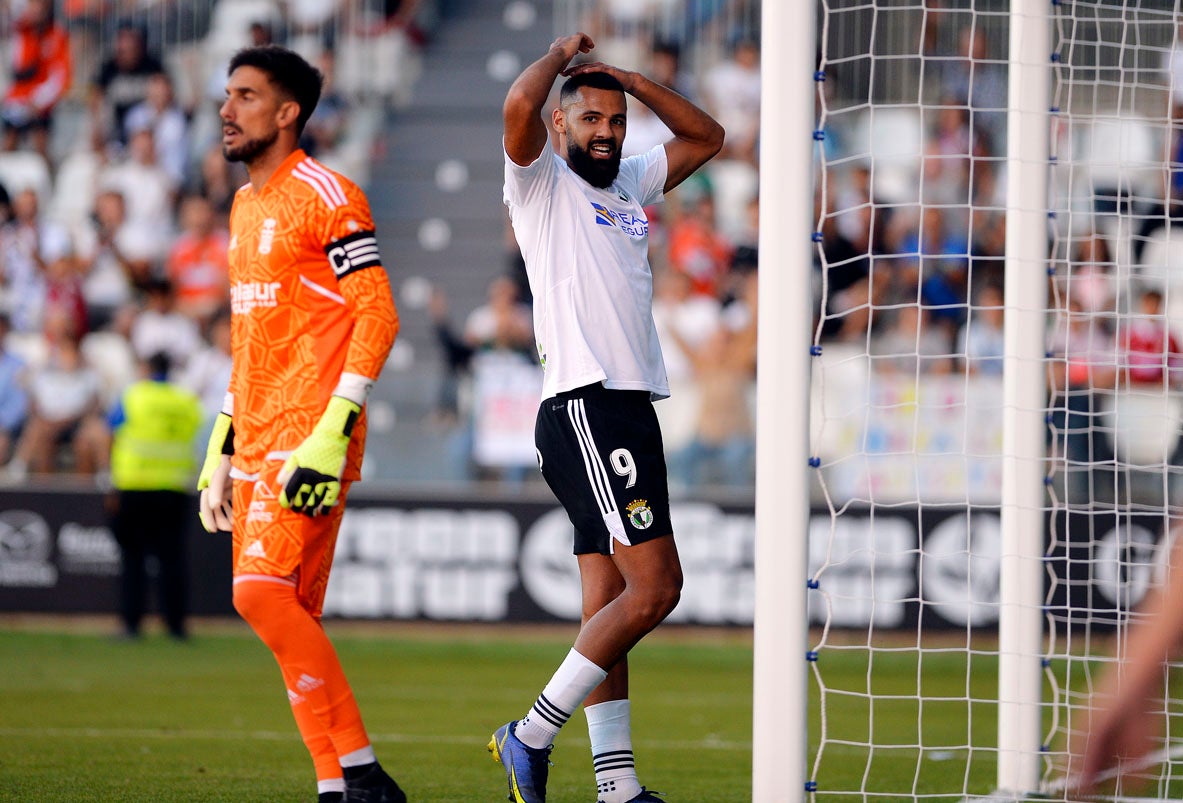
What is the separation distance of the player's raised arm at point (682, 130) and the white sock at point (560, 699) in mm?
1743

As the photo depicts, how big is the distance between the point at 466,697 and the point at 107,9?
39.6ft

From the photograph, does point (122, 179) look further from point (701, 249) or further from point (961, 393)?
point (961, 393)

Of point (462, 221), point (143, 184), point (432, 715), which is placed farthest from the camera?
point (462, 221)

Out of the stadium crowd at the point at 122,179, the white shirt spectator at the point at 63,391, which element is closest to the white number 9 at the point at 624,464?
the stadium crowd at the point at 122,179

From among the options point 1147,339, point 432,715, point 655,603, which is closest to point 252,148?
point 655,603

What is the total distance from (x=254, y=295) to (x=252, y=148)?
1.61ft

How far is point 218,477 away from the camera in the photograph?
5.09 m

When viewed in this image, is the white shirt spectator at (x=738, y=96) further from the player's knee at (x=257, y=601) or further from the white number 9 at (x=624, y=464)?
the player's knee at (x=257, y=601)

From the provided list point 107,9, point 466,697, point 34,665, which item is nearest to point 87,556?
point 34,665

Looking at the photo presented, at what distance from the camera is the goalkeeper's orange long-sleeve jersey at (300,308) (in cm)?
477

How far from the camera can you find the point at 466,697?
930cm

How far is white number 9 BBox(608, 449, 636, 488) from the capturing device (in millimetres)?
4758

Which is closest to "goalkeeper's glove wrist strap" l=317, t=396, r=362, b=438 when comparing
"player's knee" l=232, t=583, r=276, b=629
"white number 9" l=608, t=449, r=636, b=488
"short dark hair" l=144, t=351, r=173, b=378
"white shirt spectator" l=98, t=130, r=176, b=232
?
"player's knee" l=232, t=583, r=276, b=629

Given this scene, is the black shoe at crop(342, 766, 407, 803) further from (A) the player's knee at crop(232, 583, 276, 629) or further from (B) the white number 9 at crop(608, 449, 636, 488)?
(B) the white number 9 at crop(608, 449, 636, 488)
